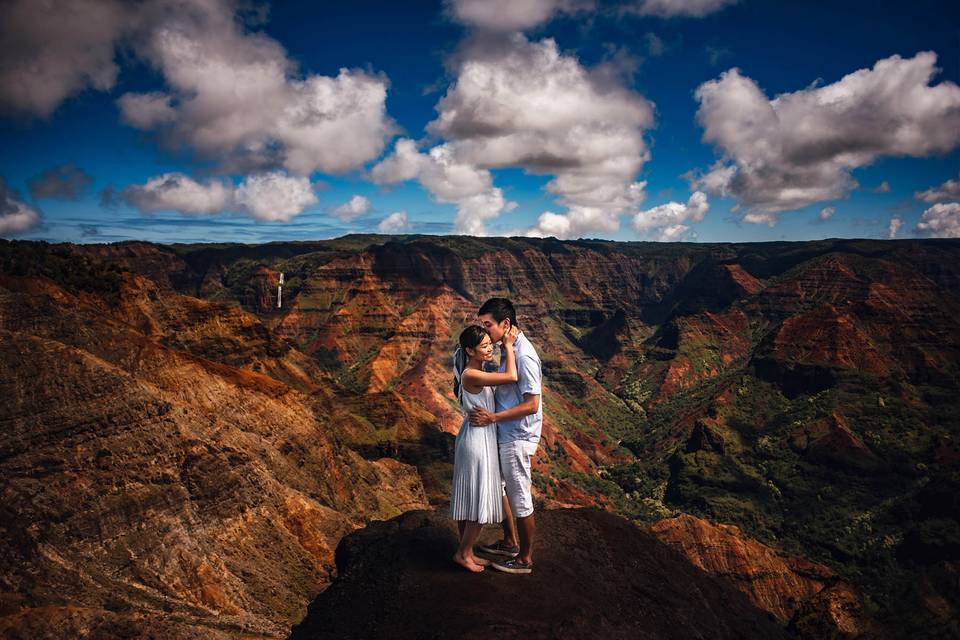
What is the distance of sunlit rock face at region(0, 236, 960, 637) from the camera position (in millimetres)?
21078

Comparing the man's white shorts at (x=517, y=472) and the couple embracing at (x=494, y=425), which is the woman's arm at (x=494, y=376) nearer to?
the couple embracing at (x=494, y=425)

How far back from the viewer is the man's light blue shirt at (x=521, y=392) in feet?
28.2

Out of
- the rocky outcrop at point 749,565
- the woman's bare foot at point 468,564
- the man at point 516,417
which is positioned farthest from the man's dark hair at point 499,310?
the rocky outcrop at point 749,565

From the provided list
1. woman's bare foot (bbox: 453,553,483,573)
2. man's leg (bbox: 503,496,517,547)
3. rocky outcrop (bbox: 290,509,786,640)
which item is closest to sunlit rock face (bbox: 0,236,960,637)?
rocky outcrop (bbox: 290,509,786,640)

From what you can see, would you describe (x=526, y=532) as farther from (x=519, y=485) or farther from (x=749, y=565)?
(x=749, y=565)

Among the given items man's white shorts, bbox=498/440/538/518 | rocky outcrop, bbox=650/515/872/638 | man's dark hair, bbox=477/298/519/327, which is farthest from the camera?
rocky outcrop, bbox=650/515/872/638

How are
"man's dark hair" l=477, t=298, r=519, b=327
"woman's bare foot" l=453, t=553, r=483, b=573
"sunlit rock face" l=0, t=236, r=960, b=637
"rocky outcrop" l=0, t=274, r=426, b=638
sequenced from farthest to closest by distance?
1. "sunlit rock face" l=0, t=236, r=960, b=637
2. "rocky outcrop" l=0, t=274, r=426, b=638
3. "woman's bare foot" l=453, t=553, r=483, b=573
4. "man's dark hair" l=477, t=298, r=519, b=327

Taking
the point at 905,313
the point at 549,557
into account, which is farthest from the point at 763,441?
the point at 549,557

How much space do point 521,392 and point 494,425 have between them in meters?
0.75

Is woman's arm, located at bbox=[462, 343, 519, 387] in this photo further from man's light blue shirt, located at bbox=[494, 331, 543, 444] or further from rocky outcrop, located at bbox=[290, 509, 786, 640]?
rocky outcrop, located at bbox=[290, 509, 786, 640]

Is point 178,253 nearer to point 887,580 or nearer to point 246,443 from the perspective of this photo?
point 246,443

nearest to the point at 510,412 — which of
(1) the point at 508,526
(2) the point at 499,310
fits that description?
(2) the point at 499,310

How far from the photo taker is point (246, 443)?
106 feet

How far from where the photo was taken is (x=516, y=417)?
27.8 ft
